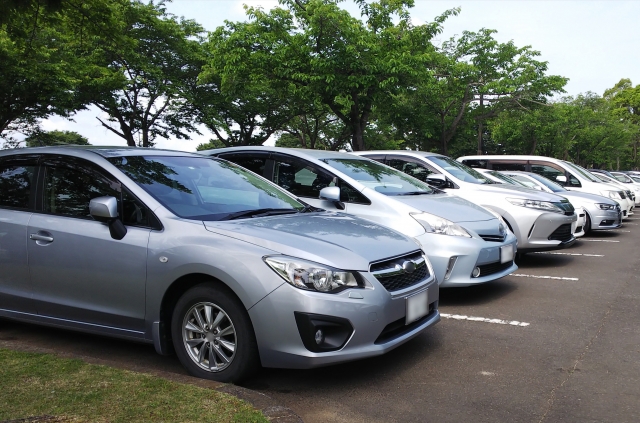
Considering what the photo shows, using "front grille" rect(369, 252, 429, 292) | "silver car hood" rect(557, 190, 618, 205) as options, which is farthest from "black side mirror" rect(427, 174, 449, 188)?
"silver car hood" rect(557, 190, 618, 205)

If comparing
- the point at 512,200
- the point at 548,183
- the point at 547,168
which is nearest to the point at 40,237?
the point at 512,200

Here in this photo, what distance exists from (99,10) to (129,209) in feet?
23.5

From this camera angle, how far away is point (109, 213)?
4.02 meters

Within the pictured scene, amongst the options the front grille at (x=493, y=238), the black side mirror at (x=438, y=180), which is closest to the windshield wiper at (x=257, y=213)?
the front grille at (x=493, y=238)

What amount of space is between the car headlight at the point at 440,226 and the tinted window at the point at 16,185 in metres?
3.62

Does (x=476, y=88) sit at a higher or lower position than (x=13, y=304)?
higher

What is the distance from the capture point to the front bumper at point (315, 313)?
3.57m

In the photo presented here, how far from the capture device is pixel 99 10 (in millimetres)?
10086

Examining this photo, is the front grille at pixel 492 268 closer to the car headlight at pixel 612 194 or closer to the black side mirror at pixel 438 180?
the black side mirror at pixel 438 180

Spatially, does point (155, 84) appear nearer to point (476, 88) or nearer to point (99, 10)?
point (476, 88)

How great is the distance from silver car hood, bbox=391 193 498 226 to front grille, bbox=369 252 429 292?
6.60 ft

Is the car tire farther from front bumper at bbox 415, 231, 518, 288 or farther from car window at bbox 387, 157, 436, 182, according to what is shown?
car window at bbox 387, 157, 436, 182

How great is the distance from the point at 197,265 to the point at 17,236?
1.75m

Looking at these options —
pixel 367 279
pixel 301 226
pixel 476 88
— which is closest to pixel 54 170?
pixel 301 226
